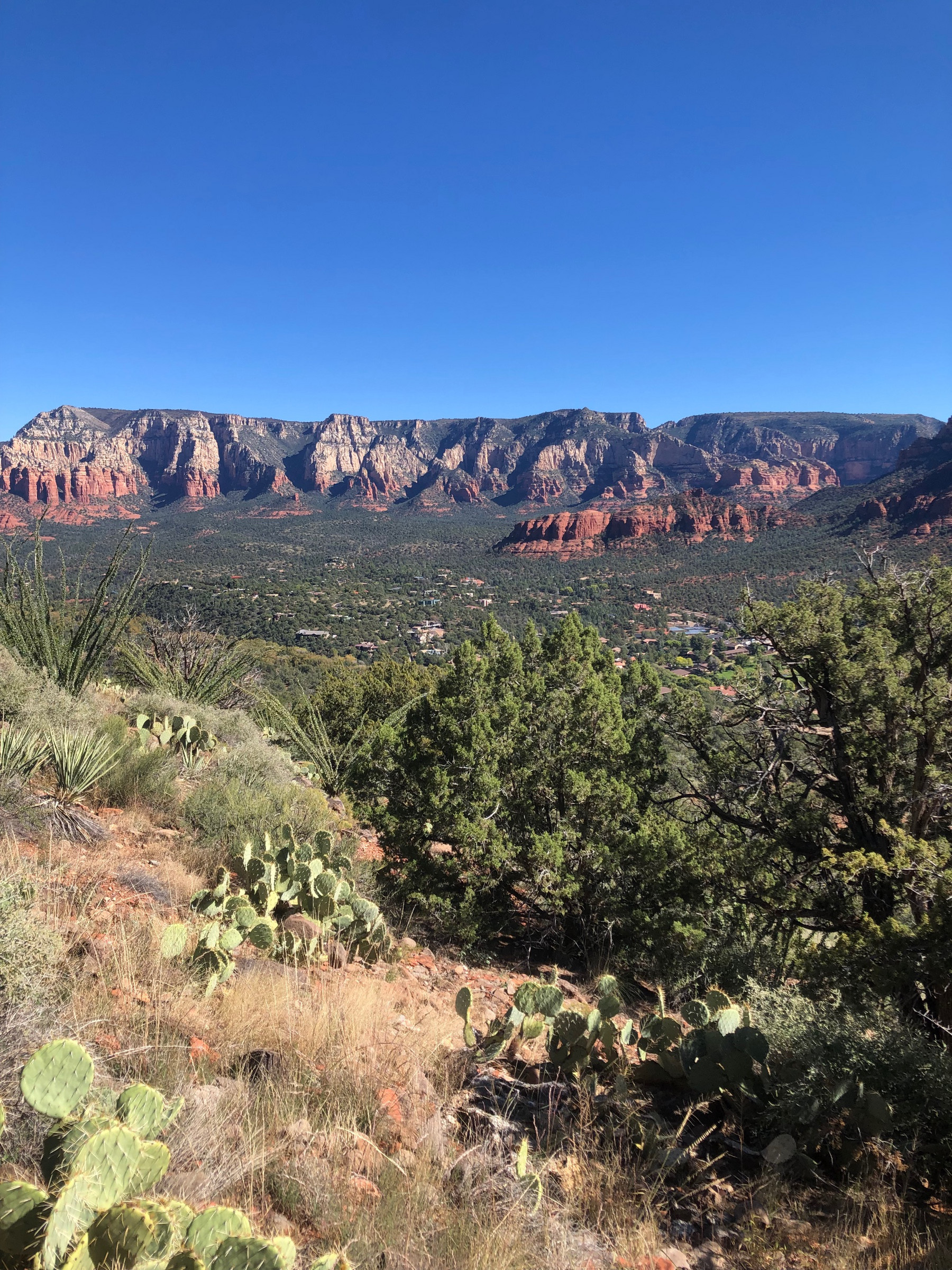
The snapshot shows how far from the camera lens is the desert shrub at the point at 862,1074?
290 cm

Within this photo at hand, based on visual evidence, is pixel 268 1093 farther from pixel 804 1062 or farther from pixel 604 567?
pixel 604 567

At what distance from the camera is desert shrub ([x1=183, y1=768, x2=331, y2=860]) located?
562 centimetres

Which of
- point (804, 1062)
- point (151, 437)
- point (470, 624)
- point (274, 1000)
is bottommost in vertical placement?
point (470, 624)

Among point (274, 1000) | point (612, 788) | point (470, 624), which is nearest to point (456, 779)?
point (612, 788)

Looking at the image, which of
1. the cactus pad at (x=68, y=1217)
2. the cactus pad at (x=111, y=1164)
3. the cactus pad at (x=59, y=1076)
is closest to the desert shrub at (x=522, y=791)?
the cactus pad at (x=59, y=1076)

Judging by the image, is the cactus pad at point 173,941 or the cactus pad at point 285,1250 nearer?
the cactus pad at point 285,1250

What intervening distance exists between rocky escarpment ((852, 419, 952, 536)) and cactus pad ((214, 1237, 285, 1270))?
64724 millimetres

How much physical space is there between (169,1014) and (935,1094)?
3510 mm

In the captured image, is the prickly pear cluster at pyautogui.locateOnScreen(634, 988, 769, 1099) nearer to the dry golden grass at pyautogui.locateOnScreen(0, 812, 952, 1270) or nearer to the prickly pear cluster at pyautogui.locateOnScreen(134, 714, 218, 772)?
the dry golden grass at pyautogui.locateOnScreen(0, 812, 952, 1270)

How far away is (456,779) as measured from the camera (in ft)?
21.4

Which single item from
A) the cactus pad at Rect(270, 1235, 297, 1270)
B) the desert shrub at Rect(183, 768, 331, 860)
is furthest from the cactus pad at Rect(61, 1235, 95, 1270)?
the desert shrub at Rect(183, 768, 331, 860)

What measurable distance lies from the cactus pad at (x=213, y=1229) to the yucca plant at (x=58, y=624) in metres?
5.83

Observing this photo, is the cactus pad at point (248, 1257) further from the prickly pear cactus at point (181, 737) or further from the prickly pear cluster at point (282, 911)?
the prickly pear cactus at point (181, 737)

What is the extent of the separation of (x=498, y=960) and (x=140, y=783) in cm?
374
